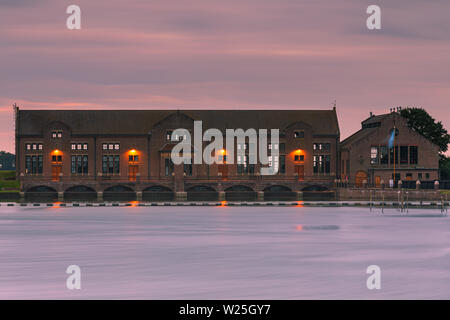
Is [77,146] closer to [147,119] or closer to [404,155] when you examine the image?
[147,119]

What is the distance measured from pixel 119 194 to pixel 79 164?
369 inches

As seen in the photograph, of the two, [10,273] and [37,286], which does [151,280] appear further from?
[10,273]

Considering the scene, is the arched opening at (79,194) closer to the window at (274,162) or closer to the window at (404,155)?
the window at (274,162)

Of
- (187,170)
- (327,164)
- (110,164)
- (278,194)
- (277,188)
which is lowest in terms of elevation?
(278,194)

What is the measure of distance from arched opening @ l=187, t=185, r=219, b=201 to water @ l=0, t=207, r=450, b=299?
3517 centimetres

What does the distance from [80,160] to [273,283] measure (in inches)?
3389

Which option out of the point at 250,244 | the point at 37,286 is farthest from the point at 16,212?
the point at 37,286

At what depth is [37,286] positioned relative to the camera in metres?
30.4

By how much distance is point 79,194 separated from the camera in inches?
4277

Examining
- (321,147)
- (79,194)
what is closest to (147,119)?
(79,194)

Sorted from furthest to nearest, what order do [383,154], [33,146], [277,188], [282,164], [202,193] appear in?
1. [282,164]
2. [33,146]
3. [277,188]
4. [202,193]
5. [383,154]
